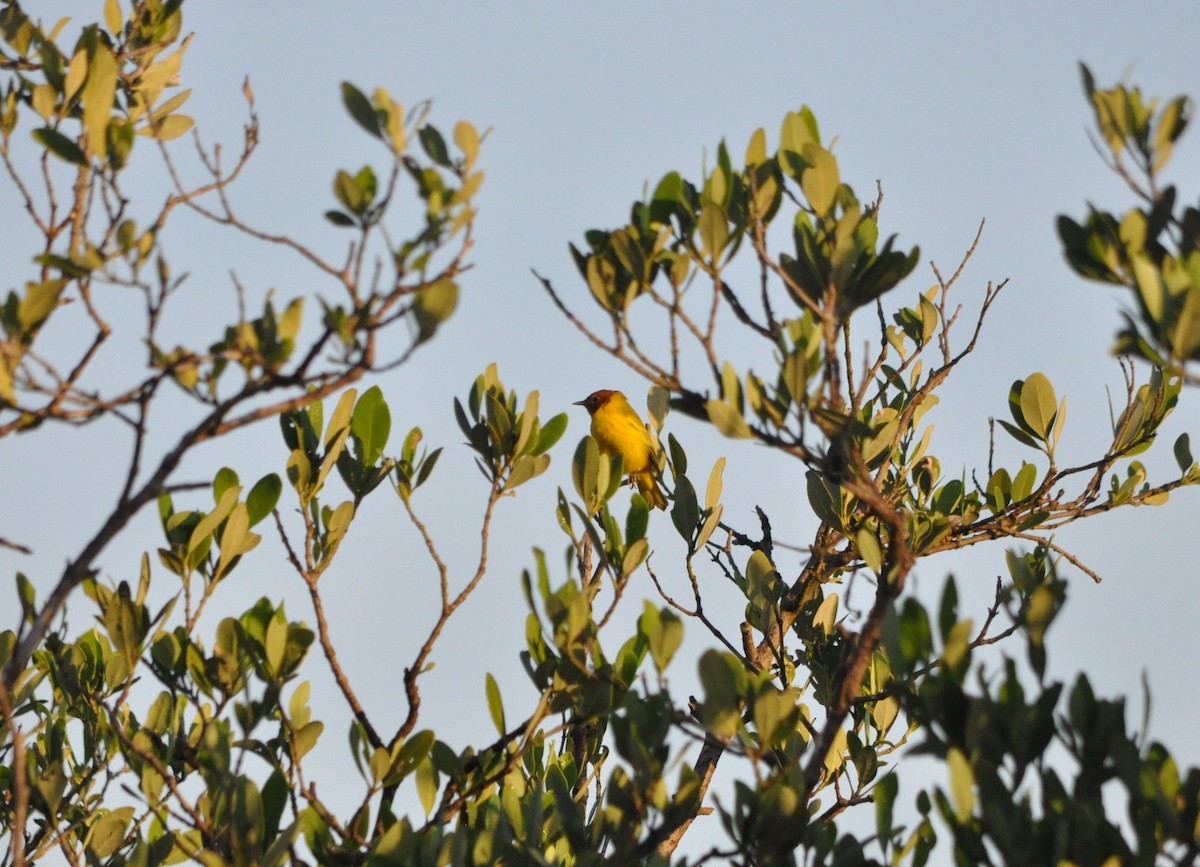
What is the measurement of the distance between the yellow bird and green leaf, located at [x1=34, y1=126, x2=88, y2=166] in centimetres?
685

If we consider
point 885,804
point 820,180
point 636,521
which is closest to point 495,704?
point 636,521

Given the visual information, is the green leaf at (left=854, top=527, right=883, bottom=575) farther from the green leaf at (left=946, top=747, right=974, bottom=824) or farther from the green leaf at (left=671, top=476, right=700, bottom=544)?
the green leaf at (left=671, top=476, right=700, bottom=544)

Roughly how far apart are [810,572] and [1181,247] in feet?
7.37

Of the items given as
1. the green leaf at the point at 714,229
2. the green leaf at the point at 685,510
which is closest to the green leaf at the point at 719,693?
the green leaf at the point at 714,229

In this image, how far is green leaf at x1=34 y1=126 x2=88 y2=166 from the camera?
2.30m

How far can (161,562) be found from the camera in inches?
105

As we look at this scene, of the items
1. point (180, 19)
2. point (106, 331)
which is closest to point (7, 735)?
point (106, 331)

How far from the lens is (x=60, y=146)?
2307mm

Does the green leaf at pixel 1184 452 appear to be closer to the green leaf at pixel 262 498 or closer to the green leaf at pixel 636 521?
the green leaf at pixel 636 521

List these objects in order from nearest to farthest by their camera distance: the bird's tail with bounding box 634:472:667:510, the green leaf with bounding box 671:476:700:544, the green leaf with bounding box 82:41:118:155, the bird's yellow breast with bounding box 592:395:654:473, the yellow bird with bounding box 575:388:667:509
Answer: the green leaf with bounding box 82:41:118:155
the green leaf with bounding box 671:476:700:544
the bird's tail with bounding box 634:472:667:510
the yellow bird with bounding box 575:388:667:509
the bird's yellow breast with bounding box 592:395:654:473

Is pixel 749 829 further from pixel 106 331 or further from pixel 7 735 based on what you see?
pixel 7 735

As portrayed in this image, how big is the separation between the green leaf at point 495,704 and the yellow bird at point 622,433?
623 centimetres

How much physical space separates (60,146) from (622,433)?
8.21 m

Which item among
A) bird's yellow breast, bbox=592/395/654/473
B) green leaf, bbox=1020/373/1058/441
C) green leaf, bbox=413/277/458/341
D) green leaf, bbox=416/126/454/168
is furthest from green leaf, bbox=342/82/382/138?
bird's yellow breast, bbox=592/395/654/473
